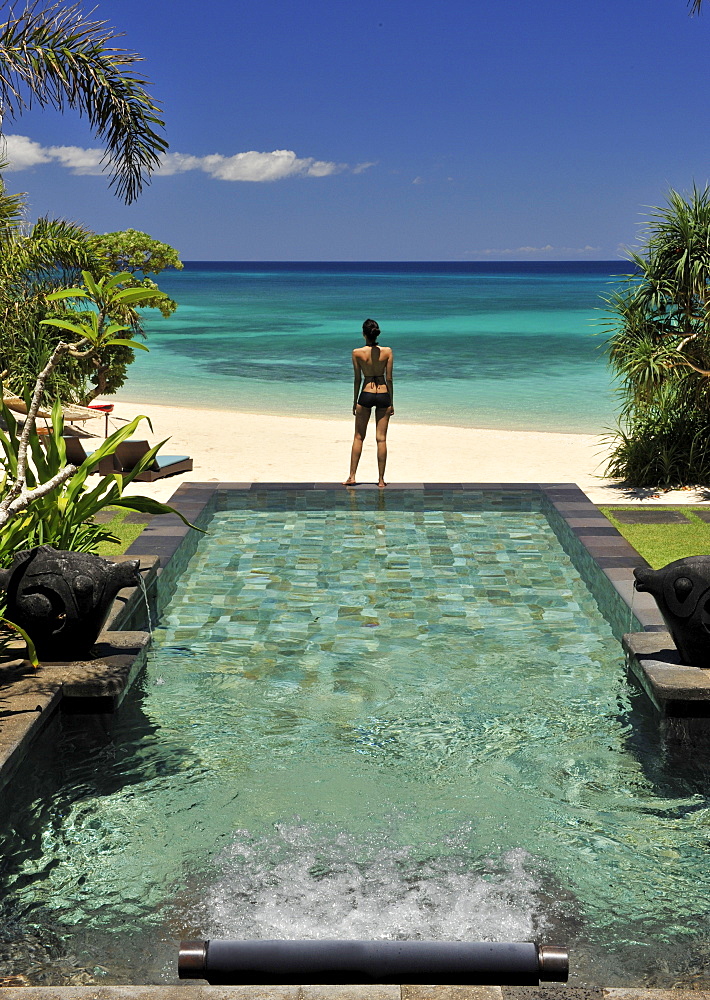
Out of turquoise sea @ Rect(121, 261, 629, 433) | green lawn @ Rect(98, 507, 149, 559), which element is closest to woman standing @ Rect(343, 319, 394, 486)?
turquoise sea @ Rect(121, 261, 629, 433)

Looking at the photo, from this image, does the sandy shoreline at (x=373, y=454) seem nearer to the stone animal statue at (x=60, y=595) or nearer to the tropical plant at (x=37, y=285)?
the tropical plant at (x=37, y=285)

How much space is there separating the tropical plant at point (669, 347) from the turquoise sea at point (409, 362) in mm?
1336

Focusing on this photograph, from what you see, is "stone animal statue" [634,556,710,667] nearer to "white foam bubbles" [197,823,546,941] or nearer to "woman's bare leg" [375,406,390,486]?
"white foam bubbles" [197,823,546,941]

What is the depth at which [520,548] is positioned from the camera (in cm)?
849

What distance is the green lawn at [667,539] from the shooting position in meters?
8.06

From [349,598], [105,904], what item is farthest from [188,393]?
[105,904]

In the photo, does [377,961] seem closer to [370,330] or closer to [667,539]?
[667,539]

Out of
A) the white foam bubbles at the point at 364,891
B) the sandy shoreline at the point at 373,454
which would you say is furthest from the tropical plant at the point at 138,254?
the white foam bubbles at the point at 364,891

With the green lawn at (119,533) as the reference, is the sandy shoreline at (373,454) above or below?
below

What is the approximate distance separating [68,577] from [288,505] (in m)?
5.10

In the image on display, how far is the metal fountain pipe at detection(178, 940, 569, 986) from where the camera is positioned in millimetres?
1457

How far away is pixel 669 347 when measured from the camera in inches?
419

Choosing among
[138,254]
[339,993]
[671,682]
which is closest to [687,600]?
[671,682]

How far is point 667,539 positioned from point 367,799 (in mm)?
5144
